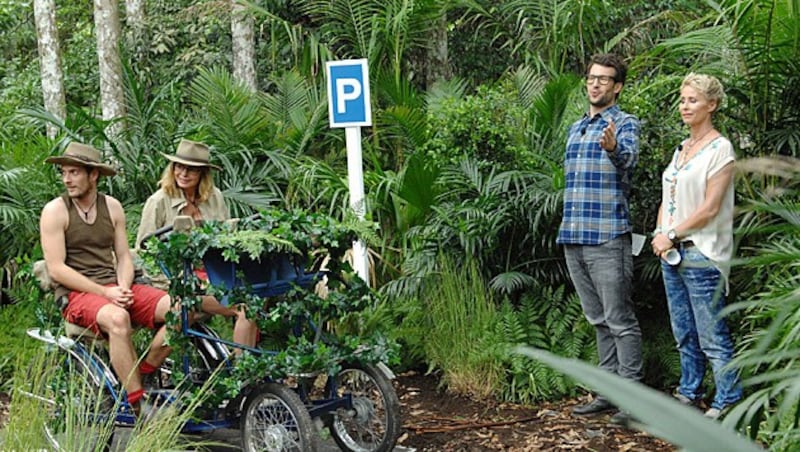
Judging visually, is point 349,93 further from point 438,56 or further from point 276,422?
point 438,56

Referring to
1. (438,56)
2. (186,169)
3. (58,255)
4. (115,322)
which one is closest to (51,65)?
(438,56)

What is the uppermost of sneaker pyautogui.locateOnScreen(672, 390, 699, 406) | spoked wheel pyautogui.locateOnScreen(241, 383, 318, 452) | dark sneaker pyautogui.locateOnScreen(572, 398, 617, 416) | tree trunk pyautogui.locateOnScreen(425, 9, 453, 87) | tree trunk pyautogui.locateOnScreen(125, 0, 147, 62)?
tree trunk pyautogui.locateOnScreen(125, 0, 147, 62)

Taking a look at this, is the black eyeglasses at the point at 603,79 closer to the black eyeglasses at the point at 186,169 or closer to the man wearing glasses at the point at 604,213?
the man wearing glasses at the point at 604,213

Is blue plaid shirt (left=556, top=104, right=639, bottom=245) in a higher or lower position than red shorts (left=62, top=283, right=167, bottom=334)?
higher

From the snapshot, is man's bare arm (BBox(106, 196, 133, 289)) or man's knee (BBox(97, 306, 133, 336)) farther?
man's bare arm (BBox(106, 196, 133, 289))

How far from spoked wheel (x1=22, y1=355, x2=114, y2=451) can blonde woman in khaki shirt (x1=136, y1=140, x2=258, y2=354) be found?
0.89 m

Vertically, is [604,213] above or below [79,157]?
below

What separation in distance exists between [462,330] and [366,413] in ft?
5.19

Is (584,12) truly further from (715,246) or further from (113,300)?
(113,300)

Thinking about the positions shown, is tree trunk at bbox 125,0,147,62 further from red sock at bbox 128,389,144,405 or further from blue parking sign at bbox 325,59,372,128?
red sock at bbox 128,389,144,405

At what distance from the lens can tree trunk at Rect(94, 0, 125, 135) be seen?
428 inches

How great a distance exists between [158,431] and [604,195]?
A: 106 inches

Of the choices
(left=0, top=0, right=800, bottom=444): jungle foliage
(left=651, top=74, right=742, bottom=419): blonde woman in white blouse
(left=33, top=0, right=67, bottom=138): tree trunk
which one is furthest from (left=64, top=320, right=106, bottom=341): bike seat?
(left=33, top=0, right=67, bottom=138): tree trunk

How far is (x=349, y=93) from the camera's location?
6785 mm
